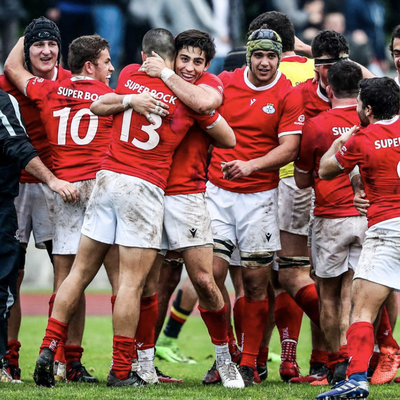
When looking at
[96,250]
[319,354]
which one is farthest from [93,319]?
[96,250]

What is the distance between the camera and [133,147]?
6582mm

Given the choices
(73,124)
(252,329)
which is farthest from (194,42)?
(252,329)

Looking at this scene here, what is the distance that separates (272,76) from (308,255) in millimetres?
1650

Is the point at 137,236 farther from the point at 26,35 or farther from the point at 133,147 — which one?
the point at 26,35

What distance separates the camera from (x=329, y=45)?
24.0 feet

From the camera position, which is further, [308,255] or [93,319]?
[93,319]

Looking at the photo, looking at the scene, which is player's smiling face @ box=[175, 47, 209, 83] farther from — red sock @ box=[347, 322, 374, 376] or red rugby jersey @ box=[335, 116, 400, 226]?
red sock @ box=[347, 322, 374, 376]

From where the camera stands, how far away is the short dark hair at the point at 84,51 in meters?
7.33

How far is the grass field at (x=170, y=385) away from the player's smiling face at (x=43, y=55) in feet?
8.57

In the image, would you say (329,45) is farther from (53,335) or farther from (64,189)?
(53,335)

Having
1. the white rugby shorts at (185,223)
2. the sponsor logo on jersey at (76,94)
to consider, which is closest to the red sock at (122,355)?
the white rugby shorts at (185,223)

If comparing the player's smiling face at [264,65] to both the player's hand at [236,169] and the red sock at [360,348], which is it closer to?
the player's hand at [236,169]

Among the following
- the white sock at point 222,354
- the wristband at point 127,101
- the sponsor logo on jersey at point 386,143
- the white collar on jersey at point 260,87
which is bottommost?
the white sock at point 222,354

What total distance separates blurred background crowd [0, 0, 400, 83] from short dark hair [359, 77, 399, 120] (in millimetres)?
11697
